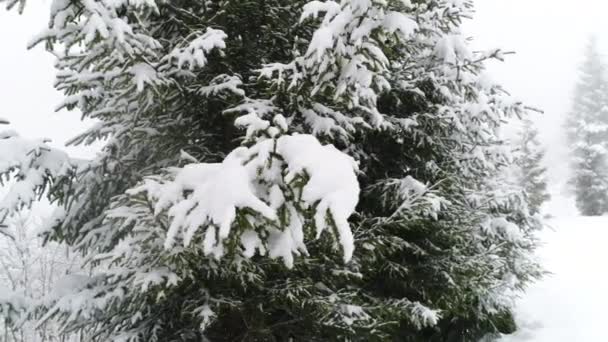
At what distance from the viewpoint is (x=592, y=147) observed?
23672 millimetres

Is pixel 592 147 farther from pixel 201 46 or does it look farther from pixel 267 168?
pixel 267 168

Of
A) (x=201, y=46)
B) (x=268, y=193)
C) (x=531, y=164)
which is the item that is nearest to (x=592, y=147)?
(x=531, y=164)

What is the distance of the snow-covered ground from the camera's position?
770 centimetres

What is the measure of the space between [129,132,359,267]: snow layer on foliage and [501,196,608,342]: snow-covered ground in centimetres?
700

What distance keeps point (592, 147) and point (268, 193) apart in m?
26.1

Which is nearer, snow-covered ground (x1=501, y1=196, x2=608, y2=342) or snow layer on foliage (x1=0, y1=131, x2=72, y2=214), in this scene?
snow layer on foliage (x1=0, y1=131, x2=72, y2=214)

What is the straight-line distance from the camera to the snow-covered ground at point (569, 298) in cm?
770

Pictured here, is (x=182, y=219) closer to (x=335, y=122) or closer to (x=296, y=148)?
(x=296, y=148)

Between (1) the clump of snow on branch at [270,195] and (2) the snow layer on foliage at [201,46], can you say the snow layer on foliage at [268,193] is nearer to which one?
(1) the clump of snow on branch at [270,195]

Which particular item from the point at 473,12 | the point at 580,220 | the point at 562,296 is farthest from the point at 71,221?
the point at 580,220

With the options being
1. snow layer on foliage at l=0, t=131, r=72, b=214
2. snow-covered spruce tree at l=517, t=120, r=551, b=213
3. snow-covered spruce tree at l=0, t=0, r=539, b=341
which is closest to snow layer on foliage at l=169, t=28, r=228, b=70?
snow-covered spruce tree at l=0, t=0, r=539, b=341

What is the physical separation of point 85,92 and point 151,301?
2.02 metres

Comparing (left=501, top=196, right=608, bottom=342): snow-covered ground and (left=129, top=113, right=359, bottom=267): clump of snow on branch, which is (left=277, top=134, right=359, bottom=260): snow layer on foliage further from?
(left=501, top=196, right=608, bottom=342): snow-covered ground

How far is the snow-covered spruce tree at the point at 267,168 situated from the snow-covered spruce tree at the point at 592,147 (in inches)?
853
